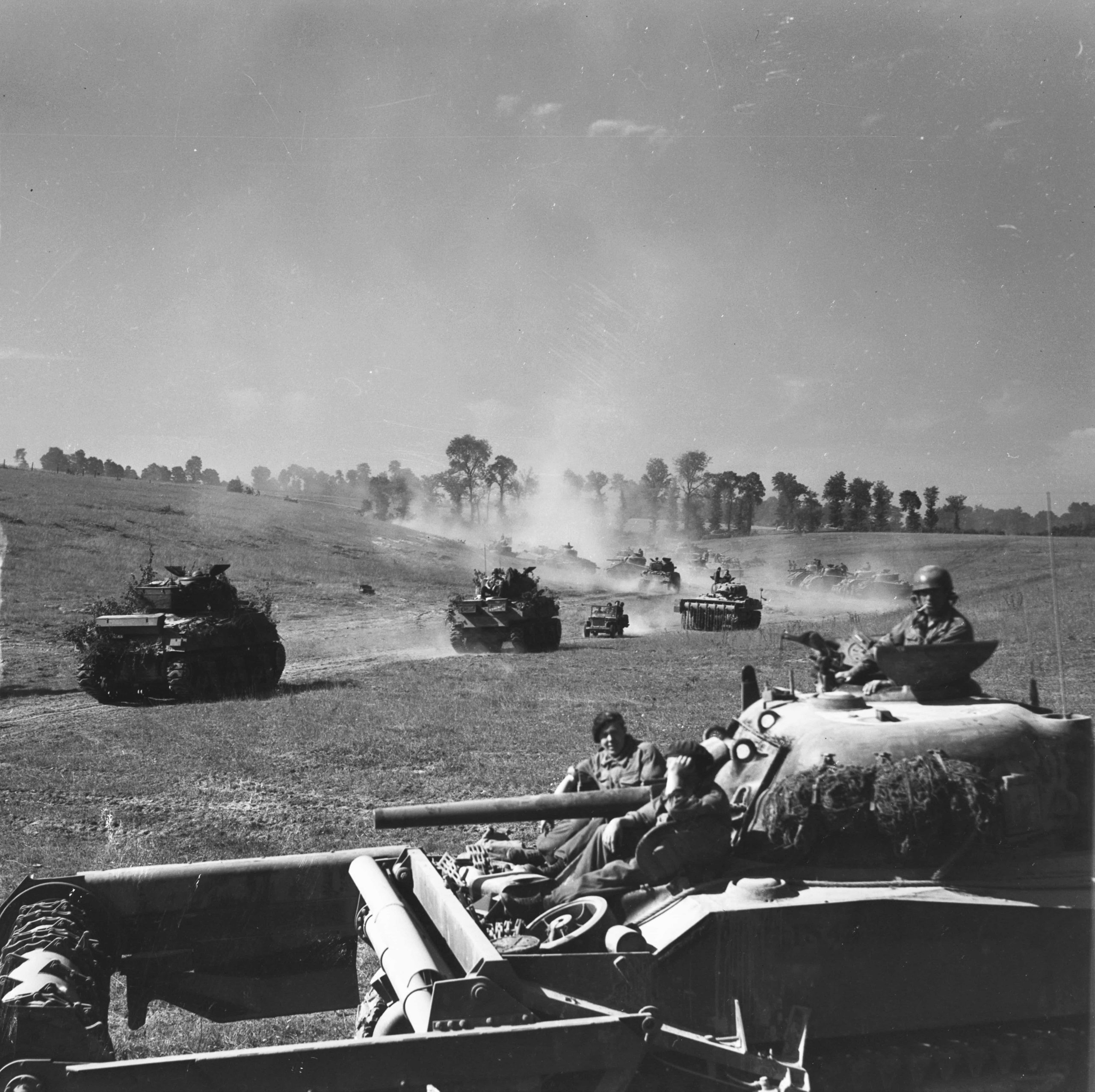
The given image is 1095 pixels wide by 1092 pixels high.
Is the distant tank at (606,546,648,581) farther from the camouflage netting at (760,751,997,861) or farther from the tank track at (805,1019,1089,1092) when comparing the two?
the tank track at (805,1019,1089,1092)

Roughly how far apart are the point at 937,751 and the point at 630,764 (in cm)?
184

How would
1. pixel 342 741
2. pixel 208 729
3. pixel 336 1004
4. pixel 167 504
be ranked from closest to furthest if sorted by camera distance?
pixel 336 1004, pixel 342 741, pixel 208 729, pixel 167 504

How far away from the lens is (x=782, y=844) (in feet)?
17.3

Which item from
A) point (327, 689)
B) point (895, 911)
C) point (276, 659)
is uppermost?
point (276, 659)

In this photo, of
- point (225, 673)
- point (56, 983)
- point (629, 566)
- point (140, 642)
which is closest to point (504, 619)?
point (225, 673)

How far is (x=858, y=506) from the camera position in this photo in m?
38.1

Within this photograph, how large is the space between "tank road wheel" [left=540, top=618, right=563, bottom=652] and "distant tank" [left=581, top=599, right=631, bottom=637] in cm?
330

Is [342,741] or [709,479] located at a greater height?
[709,479]

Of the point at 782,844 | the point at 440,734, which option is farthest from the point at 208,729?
the point at 782,844

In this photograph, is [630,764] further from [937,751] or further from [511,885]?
[937,751]

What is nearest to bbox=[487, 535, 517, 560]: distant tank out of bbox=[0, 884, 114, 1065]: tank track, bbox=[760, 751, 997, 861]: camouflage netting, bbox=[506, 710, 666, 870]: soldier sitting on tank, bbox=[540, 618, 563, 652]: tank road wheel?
bbox=[540, 618, 563, 652]: tank road wheel

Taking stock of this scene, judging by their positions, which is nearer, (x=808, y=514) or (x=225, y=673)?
(x=225, y=673)

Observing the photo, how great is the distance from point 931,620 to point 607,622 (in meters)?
25.8

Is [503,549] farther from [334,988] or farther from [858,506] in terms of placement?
[334,988]
